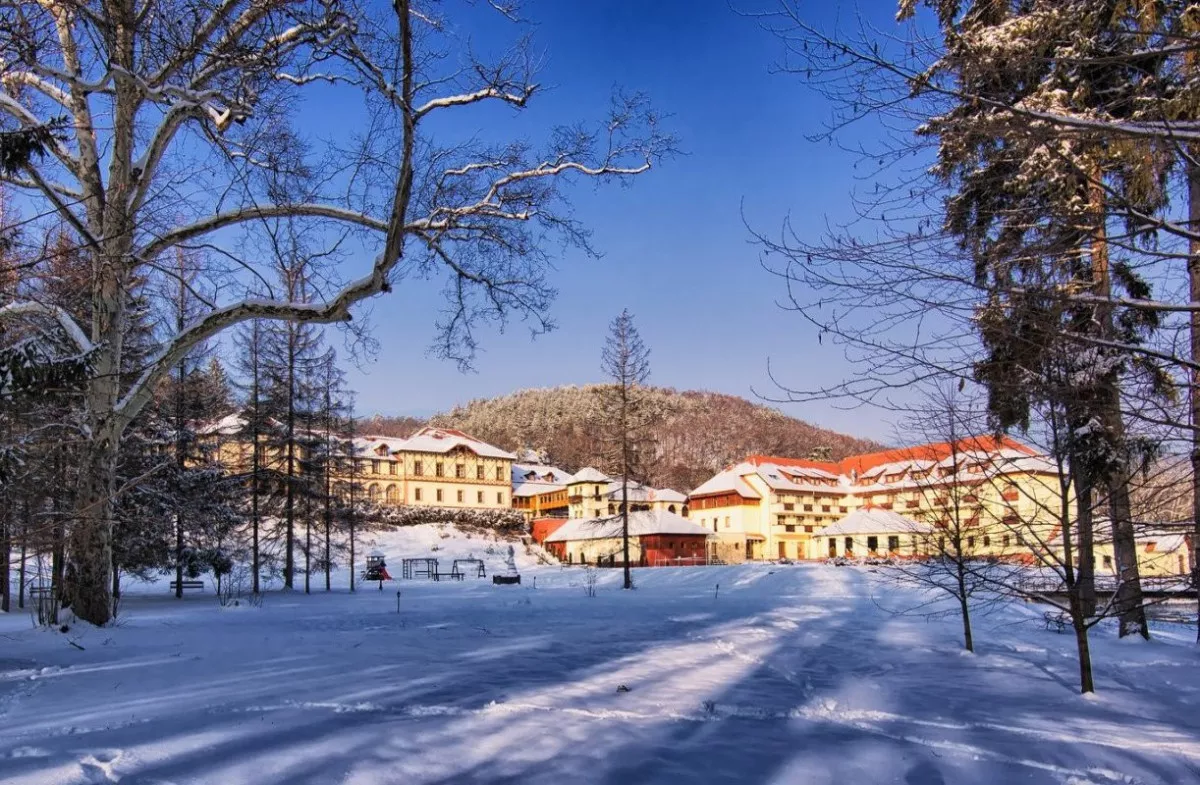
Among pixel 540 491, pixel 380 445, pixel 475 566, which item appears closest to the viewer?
pixel 475 566

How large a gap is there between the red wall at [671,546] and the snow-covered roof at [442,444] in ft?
78.3

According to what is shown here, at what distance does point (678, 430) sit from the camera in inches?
5325

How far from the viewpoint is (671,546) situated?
53.2 metres

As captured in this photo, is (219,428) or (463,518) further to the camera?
(463,518)

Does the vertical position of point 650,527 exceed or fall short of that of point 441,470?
it falls short

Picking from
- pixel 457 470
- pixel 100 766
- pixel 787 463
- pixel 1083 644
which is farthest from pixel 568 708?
pixel 787 463

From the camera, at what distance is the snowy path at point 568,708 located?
15.9 ft

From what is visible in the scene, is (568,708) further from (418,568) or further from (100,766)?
(418,568)

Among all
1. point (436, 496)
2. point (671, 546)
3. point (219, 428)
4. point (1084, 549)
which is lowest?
point (671, 546)

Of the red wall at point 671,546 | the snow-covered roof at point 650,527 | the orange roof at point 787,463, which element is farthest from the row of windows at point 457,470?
the red wall at point 671,546

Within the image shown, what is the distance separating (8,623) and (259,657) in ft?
26.2

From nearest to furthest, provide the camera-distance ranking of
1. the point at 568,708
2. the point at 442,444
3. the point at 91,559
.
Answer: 1. the point at 568,708
2. the point at 91,559
3. the point at 442,444

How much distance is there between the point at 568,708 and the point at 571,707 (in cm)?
5

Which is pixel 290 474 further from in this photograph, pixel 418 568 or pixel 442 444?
pixel 442 444
